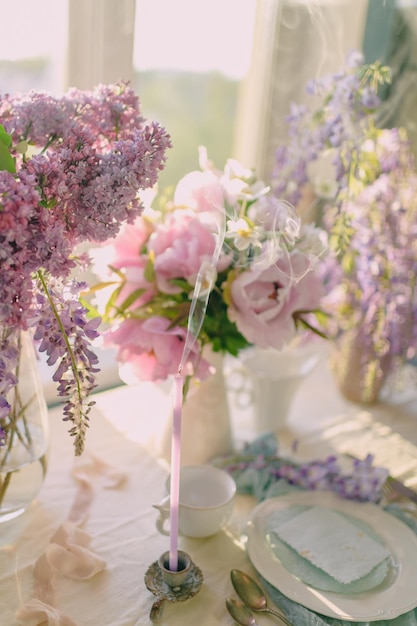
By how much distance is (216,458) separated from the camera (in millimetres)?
984

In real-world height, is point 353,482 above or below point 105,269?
below

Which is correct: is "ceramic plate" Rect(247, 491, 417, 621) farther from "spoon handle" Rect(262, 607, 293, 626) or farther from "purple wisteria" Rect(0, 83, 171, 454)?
"purple wisteria" Rect(0, 83, 171, 454)

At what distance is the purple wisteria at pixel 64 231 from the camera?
1.82 feet

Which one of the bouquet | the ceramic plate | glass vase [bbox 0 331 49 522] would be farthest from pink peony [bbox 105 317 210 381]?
the ceramic plate

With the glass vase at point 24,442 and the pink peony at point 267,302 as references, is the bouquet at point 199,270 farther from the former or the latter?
the glass vase at point 24,442

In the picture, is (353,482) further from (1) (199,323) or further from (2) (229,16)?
(2) (229,16)

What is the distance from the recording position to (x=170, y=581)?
733 mm

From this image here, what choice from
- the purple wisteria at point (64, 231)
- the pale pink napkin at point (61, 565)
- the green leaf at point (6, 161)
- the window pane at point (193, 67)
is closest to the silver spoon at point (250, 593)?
the pale pink napkin at point (61, 565)

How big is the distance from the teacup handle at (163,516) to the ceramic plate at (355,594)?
0.36 feet

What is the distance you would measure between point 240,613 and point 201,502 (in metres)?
0.16

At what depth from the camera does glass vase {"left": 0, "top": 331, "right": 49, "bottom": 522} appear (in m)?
0.79

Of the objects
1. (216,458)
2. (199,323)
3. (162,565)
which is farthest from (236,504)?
(199,323)

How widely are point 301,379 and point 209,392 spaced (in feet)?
0.70

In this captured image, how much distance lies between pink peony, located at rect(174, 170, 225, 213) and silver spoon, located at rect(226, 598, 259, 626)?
0.48 m
